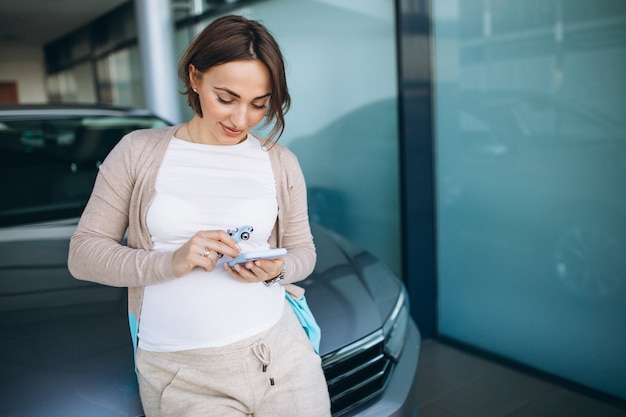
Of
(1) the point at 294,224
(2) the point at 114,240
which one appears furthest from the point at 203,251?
(1) the point at 294,224

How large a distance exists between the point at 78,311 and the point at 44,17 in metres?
9.68

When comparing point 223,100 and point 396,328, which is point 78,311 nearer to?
point 223,100

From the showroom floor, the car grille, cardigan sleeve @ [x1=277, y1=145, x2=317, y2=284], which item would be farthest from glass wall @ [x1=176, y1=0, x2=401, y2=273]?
cardigan sleeve @ [x1=277, y1=145, x2=317, y2=284]

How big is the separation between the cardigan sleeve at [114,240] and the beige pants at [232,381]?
20 centimetres

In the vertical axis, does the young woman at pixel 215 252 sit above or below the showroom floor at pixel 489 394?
above

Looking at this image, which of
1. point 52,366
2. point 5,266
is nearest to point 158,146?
Result: point 52,366

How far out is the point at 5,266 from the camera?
2.15 meters

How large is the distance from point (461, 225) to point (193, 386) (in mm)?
2379

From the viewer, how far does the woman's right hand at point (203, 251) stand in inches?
48.1

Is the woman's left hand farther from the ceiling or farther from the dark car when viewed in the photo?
the ceiling

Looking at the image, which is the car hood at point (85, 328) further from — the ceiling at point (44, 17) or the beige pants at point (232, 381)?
the ceiling at point (44, 17)

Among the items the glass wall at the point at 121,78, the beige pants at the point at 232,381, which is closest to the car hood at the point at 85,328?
the beige pants at the point at 232,381

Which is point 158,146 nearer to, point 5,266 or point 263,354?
point 263,354

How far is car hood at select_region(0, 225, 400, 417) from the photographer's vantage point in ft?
4.83
